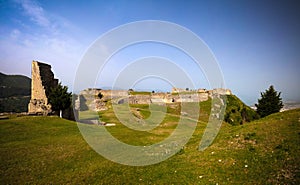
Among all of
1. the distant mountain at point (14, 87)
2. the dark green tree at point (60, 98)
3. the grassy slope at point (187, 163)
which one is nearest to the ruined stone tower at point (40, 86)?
the dark green tree at point (60, 98)

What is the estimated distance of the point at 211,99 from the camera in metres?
76.1

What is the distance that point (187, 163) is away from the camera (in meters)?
12.5

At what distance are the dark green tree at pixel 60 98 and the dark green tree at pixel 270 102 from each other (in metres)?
49.7

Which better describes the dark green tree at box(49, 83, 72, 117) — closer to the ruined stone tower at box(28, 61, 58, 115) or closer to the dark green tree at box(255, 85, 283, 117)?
the ruined stone tower at box(28, 61, 58, 115)

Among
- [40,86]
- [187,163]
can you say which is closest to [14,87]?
[40,86]

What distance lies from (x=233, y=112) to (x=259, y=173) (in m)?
63.0

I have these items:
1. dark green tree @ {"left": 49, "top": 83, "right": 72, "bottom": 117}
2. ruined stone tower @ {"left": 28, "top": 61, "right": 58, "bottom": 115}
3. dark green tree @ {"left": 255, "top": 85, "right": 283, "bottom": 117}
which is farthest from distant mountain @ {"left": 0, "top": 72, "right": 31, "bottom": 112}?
dark green tree @ {"left": 255, "top": 85, "right": 283, "bottom": 117}

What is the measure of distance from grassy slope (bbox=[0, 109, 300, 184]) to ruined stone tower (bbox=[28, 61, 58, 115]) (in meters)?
15.1

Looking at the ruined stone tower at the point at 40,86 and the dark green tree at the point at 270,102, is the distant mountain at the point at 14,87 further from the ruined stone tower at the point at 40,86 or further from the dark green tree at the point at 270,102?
the dark green tree at the point at 270,102

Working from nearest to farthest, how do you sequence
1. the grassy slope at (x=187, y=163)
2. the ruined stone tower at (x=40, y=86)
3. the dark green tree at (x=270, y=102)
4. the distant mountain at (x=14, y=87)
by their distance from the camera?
the grassy slope at (x=187, y=163) → the ruined stone tower at (x=40, y=86) → the dark green tree at (x=270, y=102) → the distant mountain at (x=14, y=87)

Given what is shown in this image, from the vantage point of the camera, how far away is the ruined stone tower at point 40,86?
103ft

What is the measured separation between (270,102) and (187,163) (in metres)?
48.2

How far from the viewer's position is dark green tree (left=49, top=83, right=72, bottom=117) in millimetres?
30266

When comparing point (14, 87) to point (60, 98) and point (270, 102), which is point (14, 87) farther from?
point (270, 102)
